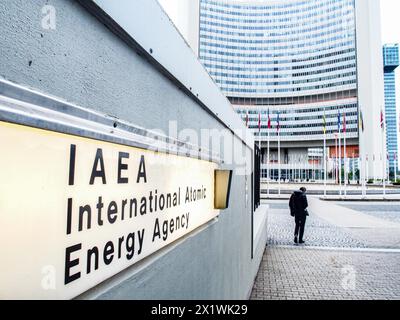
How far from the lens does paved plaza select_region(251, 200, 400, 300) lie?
5.61 metres

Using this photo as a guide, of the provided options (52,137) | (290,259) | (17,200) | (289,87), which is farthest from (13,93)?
(289,87)

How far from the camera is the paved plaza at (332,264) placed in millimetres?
5609

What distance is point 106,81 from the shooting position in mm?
1195

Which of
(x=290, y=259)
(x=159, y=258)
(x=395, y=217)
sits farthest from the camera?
(x=395, y=217)

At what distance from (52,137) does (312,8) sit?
105 m

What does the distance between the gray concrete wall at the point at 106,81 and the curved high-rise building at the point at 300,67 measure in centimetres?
7074

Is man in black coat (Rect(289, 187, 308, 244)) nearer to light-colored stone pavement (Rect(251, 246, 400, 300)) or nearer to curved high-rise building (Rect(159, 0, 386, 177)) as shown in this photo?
light-colored stone pavement (Rect(251, 246, 400, 300))

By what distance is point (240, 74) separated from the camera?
92.1 m

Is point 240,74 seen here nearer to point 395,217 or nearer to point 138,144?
point 395,217

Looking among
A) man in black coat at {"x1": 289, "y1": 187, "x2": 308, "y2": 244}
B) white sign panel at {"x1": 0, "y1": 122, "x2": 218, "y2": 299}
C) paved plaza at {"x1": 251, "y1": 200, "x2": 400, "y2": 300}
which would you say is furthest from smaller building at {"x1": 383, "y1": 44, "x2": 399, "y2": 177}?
white sign panel at {"x1": 0, "y1": 122, "x2": 218, "y2": 299}

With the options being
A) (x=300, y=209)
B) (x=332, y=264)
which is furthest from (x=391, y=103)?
(x=332, y=264)

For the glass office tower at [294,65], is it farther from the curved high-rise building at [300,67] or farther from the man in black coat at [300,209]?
the man in black coat at [300,209]

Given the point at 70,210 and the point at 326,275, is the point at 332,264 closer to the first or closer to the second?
the point at 326,275

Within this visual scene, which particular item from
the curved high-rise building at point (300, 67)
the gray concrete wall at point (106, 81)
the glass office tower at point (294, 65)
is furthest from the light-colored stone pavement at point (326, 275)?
the glass office tower at point (294, 65)
